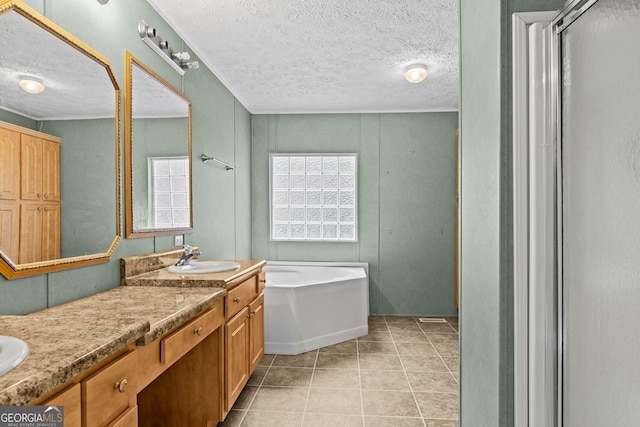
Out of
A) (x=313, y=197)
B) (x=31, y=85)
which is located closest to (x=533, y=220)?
(x=31, y=85)

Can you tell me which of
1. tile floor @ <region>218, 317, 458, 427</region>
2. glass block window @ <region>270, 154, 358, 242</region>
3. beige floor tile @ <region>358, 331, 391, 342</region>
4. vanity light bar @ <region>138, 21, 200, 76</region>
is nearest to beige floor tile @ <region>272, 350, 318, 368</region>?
tile floor @ <region>218, 317, 458, 427</region>

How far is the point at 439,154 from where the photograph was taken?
4.39 m

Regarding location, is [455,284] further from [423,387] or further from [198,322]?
[198,322]

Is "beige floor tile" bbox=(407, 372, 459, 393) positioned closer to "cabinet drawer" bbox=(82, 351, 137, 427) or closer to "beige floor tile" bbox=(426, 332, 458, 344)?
"beige floor tile" bbox=(426, 332, 458, 344)

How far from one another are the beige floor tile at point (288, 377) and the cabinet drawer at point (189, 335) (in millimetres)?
→ 1025

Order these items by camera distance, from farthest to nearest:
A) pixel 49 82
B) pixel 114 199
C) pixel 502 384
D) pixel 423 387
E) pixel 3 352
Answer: pixel 423 387
pixel 114 199
pixel 49 82
pixel 502 384
pixel 3 352

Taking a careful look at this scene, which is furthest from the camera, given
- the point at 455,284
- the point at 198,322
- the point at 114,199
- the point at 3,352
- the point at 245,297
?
the point at 455,284

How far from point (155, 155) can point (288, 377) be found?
1.85 metres

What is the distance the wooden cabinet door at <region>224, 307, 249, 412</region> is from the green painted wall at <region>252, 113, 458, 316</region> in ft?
7.16

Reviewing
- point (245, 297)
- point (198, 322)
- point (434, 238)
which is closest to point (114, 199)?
point (198, 322)

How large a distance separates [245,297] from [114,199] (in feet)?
3.20

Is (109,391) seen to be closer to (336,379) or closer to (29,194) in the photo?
(29,194)

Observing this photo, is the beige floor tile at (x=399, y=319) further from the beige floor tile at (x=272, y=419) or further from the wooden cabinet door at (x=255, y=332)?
the beige floor tile at (x=272, y=419)

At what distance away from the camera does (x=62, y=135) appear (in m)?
1.50
